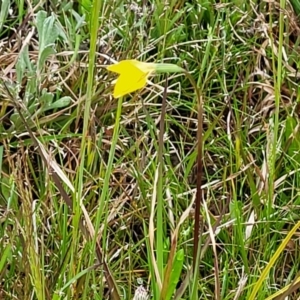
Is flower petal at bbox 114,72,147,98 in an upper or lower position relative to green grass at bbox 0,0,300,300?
upper

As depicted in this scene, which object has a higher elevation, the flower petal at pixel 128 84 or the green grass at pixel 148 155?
the flower petal at pixel 128 84

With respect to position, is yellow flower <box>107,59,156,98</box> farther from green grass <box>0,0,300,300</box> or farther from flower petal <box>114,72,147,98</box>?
green grass <box>0,0,300,300</box>

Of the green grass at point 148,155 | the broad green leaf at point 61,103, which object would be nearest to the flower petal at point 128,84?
the green grass at point 148,155

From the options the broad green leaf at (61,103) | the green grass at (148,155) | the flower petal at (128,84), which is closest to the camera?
the flower petal at (128,84)

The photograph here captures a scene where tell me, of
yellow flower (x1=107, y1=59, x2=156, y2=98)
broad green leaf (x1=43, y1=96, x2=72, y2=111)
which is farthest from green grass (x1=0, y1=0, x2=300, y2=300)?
yellow flower (x1=107, y1=59, x2=156, y2=98)

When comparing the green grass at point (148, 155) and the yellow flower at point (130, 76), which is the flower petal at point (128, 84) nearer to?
the yellow flower at point (130, 76)

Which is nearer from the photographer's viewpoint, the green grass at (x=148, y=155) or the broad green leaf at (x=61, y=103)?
the green grass at (x=148, y=155)
